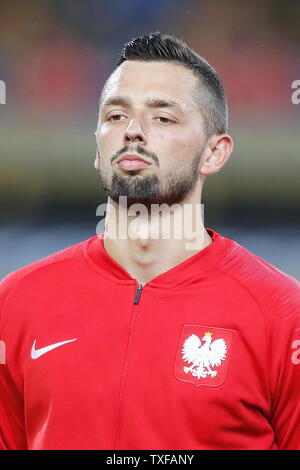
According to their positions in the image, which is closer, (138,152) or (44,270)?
(138,152)

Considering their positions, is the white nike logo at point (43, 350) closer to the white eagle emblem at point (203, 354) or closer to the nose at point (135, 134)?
the white eagle emblem at point (203, 354)

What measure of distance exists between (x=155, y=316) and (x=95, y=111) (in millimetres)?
1973

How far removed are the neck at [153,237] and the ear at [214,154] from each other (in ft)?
0.34

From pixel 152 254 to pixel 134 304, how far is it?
0.46 feet

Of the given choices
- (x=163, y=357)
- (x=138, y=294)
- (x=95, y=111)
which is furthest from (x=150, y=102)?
(x=95, y=111)

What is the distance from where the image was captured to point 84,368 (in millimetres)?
1841

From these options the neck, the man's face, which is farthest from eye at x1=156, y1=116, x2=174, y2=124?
the neck

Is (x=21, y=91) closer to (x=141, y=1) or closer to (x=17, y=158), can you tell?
(x=17, y=158)

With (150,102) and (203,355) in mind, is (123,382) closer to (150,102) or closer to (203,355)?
(203,355)

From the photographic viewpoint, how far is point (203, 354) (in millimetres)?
1832

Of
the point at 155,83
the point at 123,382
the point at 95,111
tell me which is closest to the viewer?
the point at 123,382

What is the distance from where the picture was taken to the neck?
190cm

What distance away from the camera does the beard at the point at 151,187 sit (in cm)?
183

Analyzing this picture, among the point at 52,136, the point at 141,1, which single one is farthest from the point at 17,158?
the point at 141,1
